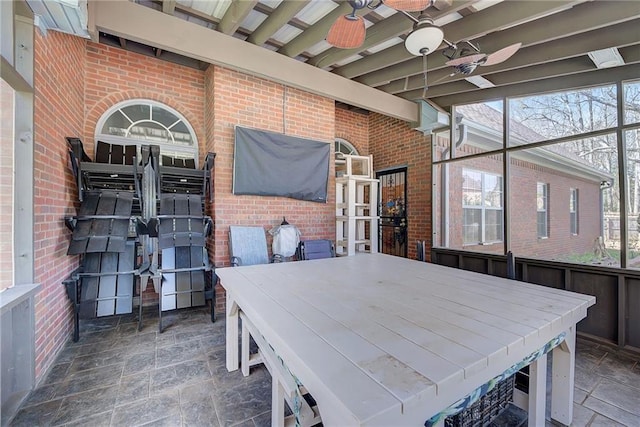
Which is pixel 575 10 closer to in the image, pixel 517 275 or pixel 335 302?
pixel 517 275

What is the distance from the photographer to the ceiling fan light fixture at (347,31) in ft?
6.89

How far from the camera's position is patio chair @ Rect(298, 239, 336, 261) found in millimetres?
4285

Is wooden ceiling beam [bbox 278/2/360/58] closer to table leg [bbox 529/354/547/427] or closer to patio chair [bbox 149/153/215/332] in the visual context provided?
patio chair [bbox 149/153/215/332]

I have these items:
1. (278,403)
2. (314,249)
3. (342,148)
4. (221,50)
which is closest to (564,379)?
(278,403)

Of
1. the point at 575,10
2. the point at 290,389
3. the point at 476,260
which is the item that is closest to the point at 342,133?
the point at 476,260

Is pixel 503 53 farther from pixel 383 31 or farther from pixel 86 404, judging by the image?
pixel 86 404

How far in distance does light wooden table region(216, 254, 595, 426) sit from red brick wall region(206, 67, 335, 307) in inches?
66.1

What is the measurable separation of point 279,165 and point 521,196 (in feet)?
12.6

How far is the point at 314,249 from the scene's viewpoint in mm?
4359

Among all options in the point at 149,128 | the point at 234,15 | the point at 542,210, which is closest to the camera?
the point at 234,15

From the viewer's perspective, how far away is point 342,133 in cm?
620

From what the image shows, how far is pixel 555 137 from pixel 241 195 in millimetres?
4318

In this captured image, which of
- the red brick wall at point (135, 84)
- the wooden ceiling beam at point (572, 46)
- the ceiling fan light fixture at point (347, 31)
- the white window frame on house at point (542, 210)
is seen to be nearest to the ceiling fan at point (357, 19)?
the ceiling fan light fixture at point (347, 31)

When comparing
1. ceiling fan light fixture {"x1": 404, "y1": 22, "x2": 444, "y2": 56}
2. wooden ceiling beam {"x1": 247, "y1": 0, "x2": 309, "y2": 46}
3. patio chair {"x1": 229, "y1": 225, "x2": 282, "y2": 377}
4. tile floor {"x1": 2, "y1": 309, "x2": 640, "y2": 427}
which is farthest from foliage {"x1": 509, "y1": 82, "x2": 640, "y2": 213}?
patio chair {"x1": 229, "y1": 225, "x2": 282, "y2": 377}
